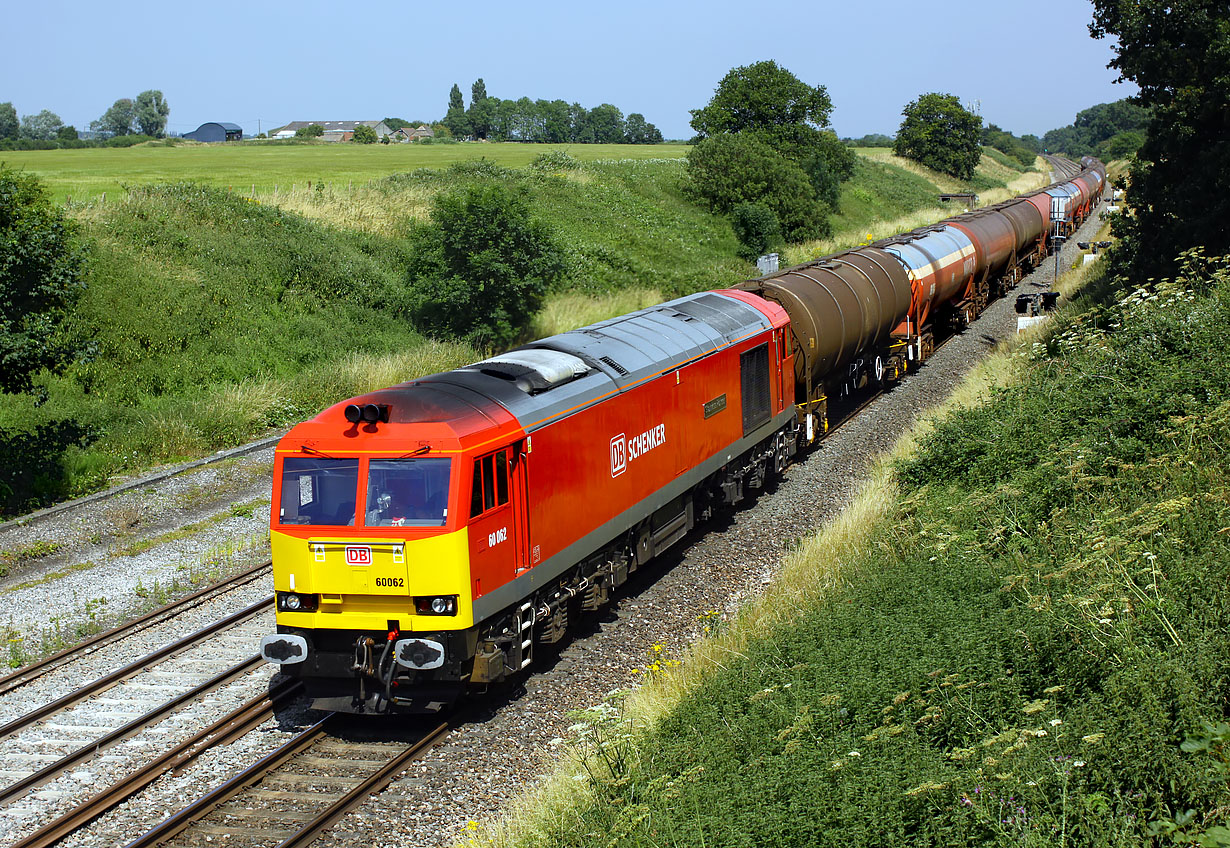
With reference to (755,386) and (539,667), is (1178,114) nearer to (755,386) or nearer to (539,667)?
(755,386)

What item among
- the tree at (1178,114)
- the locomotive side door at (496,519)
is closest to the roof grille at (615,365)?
the locomotive side door at (496,519)

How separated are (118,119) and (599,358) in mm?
153878

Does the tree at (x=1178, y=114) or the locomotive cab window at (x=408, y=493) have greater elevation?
the tree at (x=1178, y=114)

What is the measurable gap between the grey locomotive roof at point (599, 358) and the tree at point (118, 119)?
470 feet

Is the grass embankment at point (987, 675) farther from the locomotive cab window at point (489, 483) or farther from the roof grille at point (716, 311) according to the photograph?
the roof grille at point (716, 311)

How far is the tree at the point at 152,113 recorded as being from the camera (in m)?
131

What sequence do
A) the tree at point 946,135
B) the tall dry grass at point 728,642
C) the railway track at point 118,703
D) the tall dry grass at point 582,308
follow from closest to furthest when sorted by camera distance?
the tall dry grass at point 728,642
the railway track at point 118,703
the tall dry grass at point 582,308
the tree at point 946,135

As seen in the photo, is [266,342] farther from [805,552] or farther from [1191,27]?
[1191,27]

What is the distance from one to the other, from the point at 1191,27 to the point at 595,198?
32.8m

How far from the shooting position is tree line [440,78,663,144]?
13762 centimetres

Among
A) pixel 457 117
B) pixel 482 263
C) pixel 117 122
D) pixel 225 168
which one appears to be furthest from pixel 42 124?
pixel 482 263

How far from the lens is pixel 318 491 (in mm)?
9664

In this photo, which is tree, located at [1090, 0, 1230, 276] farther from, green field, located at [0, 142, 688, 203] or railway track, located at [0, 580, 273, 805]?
green field, located at [0, 142, 688, 203]

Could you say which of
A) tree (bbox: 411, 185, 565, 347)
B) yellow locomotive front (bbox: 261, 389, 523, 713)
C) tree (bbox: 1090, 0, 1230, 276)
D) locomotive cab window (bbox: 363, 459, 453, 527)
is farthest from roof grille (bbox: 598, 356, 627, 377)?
tree (bbox: 411, 185, 565, 347)
